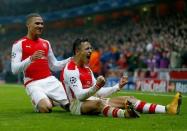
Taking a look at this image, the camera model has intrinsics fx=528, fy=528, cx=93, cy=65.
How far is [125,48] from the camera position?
101ft

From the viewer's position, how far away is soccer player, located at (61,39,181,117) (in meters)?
9.39

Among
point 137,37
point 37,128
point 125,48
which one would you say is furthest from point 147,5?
point 37,128

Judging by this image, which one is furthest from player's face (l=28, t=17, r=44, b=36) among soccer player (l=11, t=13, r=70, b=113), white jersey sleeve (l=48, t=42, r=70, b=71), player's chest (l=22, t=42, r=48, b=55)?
white jersey sleeve (l=48, t=42, r=70, b=71)

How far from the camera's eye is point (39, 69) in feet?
37.6

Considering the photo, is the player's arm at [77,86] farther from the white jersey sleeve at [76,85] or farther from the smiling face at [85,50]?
the smiling face at [85,50]

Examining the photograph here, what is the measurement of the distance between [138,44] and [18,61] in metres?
21.7

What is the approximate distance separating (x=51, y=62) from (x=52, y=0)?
46.0 m

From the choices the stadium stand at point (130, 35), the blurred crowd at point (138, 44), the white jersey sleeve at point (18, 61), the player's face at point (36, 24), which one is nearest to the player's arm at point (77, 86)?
the white jersey sleeve at point (18, 61)

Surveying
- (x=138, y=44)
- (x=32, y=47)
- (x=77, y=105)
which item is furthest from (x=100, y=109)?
(x=138, y=44)

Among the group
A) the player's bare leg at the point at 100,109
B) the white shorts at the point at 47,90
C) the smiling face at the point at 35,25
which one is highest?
the smiling face at the point at 35,25

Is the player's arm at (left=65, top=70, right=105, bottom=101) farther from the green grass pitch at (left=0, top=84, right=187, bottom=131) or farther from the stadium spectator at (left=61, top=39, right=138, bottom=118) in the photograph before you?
the green grass pitch at (left=0, top=84, right=187, bottom=131)

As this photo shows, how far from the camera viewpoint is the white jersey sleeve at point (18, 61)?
1023cm

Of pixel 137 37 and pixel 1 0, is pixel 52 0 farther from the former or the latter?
pixel 137 37

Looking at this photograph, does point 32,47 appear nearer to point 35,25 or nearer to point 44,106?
point 35,25
